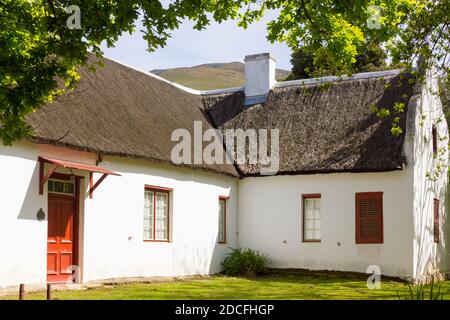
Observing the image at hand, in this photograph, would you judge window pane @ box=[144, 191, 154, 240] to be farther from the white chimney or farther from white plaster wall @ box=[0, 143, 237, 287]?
the white chimney

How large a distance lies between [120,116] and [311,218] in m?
6.60

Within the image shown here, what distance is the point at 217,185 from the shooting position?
20.2 metres

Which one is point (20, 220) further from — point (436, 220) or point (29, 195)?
point (436, 220)

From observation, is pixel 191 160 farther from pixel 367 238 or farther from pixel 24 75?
pixel 24 75

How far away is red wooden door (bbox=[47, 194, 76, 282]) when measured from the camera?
1430cm

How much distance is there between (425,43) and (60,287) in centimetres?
842

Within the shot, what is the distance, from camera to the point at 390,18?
1247 centimetres

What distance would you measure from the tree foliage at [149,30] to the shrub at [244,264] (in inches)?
319

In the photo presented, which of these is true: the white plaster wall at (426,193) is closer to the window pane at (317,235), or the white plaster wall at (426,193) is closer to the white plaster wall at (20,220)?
the window pane at (317,235)

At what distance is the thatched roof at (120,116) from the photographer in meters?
14.4

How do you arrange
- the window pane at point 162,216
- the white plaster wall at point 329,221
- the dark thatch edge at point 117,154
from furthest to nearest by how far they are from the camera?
the white plaster wall at point 329,221 < the window pane at point 162,216 < the dark thatch edge at point 117,154

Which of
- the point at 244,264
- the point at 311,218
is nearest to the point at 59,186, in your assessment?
→ the point at 244,264

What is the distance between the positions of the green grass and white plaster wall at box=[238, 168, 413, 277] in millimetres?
700

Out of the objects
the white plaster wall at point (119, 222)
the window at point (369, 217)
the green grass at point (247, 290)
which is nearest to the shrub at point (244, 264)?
the white plaster wall at point (119, 222)
